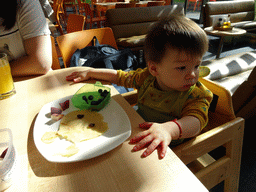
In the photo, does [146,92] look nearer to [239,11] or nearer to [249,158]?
[249,158]

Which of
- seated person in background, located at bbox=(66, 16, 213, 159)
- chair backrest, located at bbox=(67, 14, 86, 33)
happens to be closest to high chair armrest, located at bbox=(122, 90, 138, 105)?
seated person in background, located at bbox=(66, 16, 213, 159)

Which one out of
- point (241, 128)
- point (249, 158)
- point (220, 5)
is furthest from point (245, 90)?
point (220, 5)

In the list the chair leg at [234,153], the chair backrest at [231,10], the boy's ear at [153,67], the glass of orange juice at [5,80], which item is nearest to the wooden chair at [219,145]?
the chair leg at [234,153]

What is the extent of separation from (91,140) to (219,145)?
0.58 metres

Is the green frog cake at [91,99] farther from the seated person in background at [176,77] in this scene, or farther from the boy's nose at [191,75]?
the boy's nose at [191,75]

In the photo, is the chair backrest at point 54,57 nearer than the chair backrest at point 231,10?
Yes

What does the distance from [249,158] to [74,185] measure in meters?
1.58

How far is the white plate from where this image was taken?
50 cm

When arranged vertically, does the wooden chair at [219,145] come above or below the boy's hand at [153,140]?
below

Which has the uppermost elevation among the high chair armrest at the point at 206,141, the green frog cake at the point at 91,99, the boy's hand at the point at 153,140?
the green frog cake at the point at 91,99

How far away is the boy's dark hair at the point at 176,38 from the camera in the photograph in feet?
2.52

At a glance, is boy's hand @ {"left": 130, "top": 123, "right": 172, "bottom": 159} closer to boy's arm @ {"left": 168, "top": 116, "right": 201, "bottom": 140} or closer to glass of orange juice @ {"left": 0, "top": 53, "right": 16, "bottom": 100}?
boy's arm @ {"left": 168, "top": 116, "right": 201, "bottom": 140}

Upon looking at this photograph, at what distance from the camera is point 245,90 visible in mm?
1200

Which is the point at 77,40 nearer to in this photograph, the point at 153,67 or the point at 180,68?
the point at 153,67
